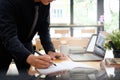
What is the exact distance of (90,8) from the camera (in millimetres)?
7340

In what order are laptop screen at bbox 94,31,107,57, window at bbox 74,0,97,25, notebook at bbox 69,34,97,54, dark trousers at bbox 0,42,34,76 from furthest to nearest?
window at bbox 74,0,97,25
notebook at bbox 69,34,97,54
laptop screen at bbox 94,31,107,57
dark trousers at bbox 0,42,34,76

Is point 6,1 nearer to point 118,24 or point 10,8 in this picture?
point 10,8

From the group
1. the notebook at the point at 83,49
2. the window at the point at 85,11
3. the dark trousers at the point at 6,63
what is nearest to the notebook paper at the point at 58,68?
the dark trousers at the point at 6,63

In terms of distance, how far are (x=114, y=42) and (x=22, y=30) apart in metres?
0.68

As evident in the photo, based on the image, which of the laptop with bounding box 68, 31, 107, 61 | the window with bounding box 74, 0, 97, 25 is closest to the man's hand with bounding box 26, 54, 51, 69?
the laptop with bounding box 68, 31, 107, 61

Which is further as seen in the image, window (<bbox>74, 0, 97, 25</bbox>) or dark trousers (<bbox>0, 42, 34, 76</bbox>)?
window (<bbox>74, 0, 97, 25</bbox>)

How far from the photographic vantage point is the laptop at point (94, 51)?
A: 2.27 meters

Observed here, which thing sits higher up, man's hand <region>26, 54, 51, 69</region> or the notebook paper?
man's hand <region>26, 54, 51, 69</region>

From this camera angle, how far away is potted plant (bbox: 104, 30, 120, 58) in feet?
6.23

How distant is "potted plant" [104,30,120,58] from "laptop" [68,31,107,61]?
0.85 feet

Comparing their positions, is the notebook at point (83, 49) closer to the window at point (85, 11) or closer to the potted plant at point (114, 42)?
the potted plant at point (114, 42)

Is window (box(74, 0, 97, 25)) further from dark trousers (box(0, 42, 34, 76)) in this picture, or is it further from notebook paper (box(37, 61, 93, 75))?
notebook paper (box(37, 61, 93, 75))

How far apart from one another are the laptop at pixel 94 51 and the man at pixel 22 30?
511mm

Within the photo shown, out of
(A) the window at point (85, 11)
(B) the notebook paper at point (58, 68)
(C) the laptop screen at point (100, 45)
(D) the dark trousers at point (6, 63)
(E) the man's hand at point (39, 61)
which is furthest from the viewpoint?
(A) the window at point (85, 11)
